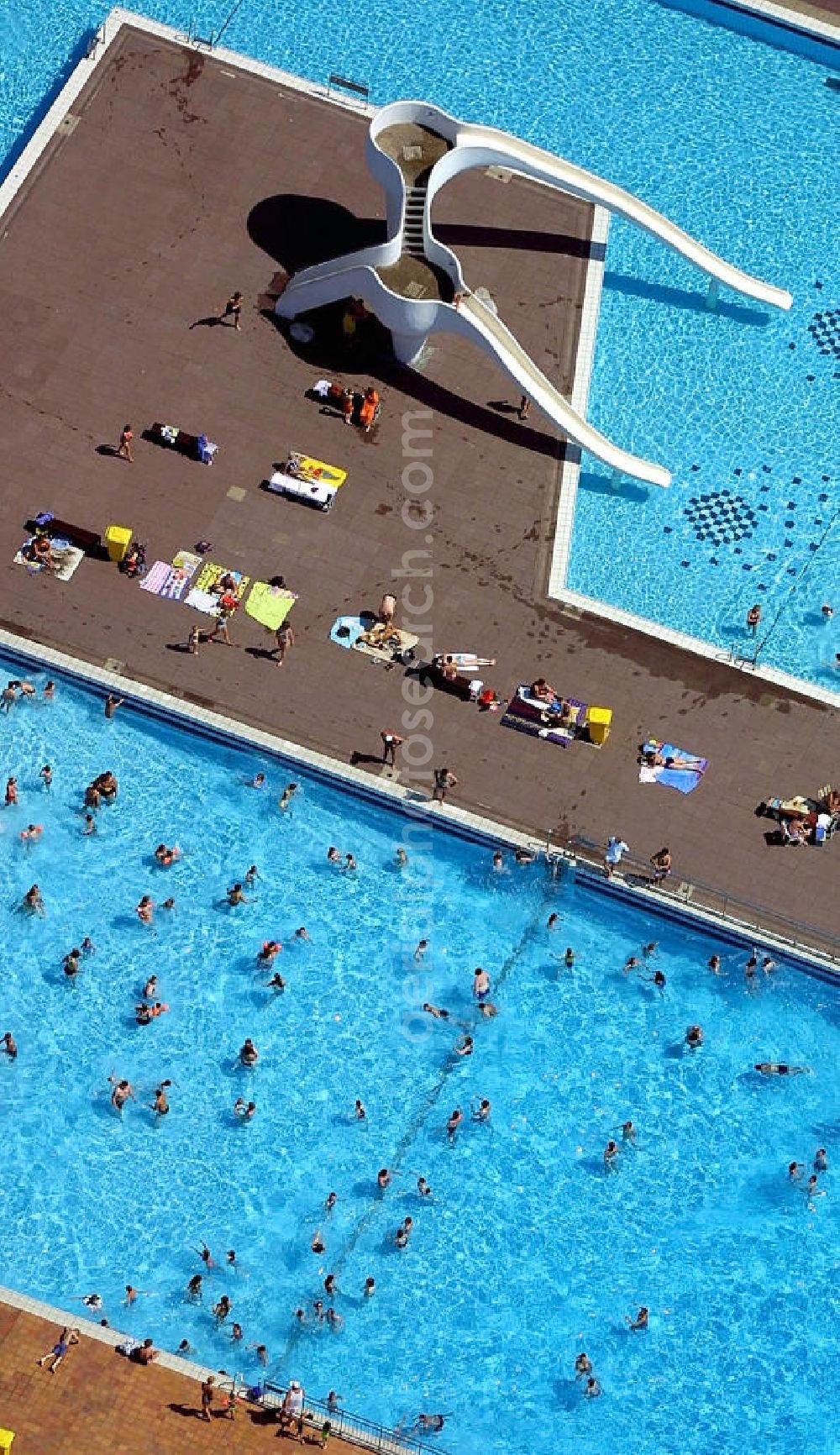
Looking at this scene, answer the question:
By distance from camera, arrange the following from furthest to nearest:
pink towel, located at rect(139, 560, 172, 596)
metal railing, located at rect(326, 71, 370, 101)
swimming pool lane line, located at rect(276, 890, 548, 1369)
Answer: metal railing, located at rect(326, 71, 370, 101)
pink towel, located at rect(139, 560, 172, 596)
swimming pool lane line, located at rect(276, 890, 548, 1369)

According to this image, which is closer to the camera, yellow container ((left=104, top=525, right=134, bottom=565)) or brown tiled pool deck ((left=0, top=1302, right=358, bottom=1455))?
brown tiled pool deck ((left=0, top=1302, right=358, bottom=1455))

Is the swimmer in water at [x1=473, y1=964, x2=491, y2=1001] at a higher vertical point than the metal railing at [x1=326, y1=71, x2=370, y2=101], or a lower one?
lower

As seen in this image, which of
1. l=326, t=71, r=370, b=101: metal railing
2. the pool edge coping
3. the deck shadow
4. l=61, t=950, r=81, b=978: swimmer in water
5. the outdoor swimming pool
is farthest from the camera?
l=326, t=71, r=370, b=101: metal railing

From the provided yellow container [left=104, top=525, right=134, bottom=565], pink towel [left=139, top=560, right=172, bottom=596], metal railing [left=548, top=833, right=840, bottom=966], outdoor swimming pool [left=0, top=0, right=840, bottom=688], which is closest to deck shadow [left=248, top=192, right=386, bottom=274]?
outdoor swimming pool [left=0, top=0, right=840, bottom=688]

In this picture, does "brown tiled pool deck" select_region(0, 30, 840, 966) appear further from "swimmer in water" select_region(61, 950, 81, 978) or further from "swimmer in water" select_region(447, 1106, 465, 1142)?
"swimmer in water" select_region(447, 1106, 465, 1142)

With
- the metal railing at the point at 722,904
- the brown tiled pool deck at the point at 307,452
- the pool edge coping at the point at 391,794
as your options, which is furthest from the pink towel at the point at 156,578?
the metal railing at the point at 722,904

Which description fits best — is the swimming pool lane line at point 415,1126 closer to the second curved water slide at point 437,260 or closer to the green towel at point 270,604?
the green towel at point 270,604

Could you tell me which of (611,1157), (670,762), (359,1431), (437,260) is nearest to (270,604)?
(437,260)
